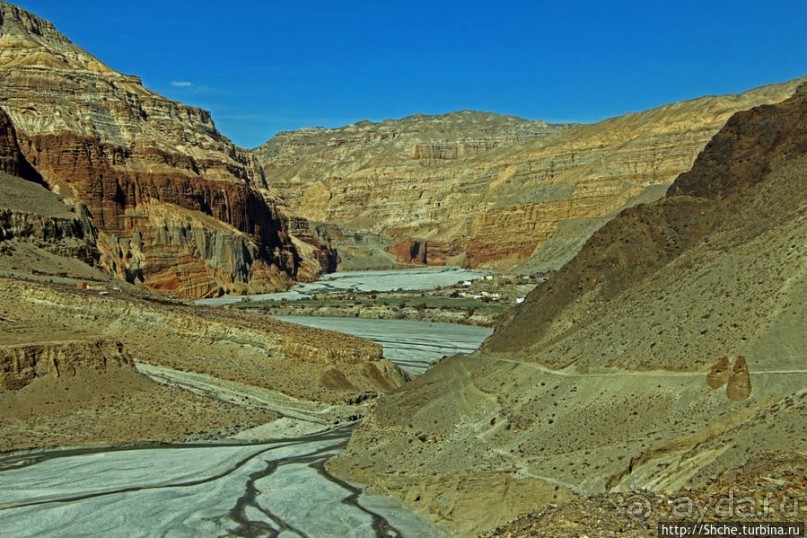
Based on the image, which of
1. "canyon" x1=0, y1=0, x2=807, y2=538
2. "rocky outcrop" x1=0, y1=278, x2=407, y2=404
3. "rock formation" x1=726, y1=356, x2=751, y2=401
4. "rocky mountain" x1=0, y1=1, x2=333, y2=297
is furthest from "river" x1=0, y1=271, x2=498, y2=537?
"rocky mountain" x1=0, y1=1, x2=333, y2=297

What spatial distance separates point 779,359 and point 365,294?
329ft

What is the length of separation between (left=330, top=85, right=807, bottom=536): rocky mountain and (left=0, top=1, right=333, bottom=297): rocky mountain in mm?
67633

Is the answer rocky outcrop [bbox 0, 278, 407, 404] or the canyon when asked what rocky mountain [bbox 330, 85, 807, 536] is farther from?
rocky outcrop [bbox 0, 278, 407, 404]

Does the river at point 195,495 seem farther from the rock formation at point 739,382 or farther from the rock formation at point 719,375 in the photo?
the rock formation at point 739,382

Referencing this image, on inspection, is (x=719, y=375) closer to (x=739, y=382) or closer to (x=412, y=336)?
(x=739, y=382)

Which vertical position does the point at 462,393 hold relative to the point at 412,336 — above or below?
above

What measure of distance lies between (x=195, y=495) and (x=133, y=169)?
3802 inches

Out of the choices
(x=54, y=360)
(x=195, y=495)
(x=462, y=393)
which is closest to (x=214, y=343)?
(x=54, y=360)

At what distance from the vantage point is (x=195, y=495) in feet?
89.5

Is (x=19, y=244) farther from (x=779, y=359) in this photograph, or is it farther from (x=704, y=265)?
(x=779, y=359)

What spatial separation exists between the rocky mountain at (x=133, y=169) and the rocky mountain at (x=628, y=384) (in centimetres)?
6763

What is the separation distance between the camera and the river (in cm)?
2423

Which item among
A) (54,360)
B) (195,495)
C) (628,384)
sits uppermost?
(628,384)

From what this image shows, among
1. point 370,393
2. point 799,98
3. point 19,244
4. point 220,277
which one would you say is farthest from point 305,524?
point 220,277
